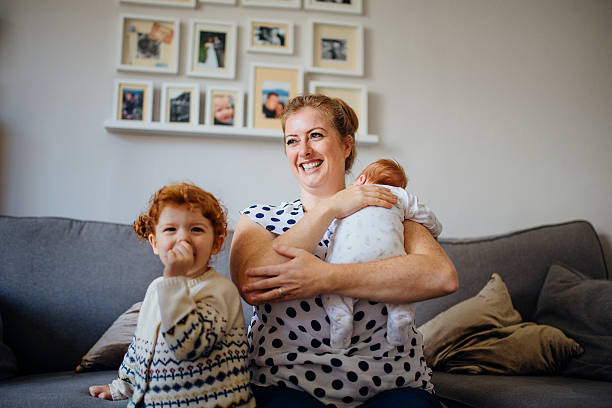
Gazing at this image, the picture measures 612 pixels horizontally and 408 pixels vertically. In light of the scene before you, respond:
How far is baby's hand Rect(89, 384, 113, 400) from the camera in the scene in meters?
1.24

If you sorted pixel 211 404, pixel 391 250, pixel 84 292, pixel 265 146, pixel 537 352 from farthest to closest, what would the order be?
1. pixel 265 146
2. pixel 84 292
3. pixel 537 352
4. pixel 391 250
5. pixel 211 404

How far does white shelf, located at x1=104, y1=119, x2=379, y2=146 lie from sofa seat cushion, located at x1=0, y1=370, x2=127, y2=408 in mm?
1171

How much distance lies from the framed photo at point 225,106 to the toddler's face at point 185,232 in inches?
53.3

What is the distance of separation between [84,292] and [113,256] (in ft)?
0.58

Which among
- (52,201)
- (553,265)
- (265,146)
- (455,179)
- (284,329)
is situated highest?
Answer: (265,146)

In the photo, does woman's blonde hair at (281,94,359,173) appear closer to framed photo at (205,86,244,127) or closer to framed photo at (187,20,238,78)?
framed photo at (205,86,244,127)

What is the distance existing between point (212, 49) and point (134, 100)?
0.48 metres

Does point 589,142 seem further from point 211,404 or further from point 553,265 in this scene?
point 211,404

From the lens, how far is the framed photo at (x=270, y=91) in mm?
2367

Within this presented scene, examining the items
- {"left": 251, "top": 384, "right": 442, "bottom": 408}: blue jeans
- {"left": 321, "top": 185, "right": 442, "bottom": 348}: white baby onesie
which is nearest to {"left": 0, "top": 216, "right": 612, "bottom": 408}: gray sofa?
{"left": 251, "top": 384, "right": 442, "bottom": 408}: blue jeans

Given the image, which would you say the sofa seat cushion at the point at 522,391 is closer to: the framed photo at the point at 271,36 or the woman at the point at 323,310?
the woman at the point at 323,310

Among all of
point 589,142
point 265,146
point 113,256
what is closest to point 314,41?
point 265,146

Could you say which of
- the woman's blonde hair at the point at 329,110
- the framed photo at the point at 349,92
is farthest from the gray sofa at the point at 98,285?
the framed photo at the point at 349,92

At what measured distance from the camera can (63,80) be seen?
2293 mm
